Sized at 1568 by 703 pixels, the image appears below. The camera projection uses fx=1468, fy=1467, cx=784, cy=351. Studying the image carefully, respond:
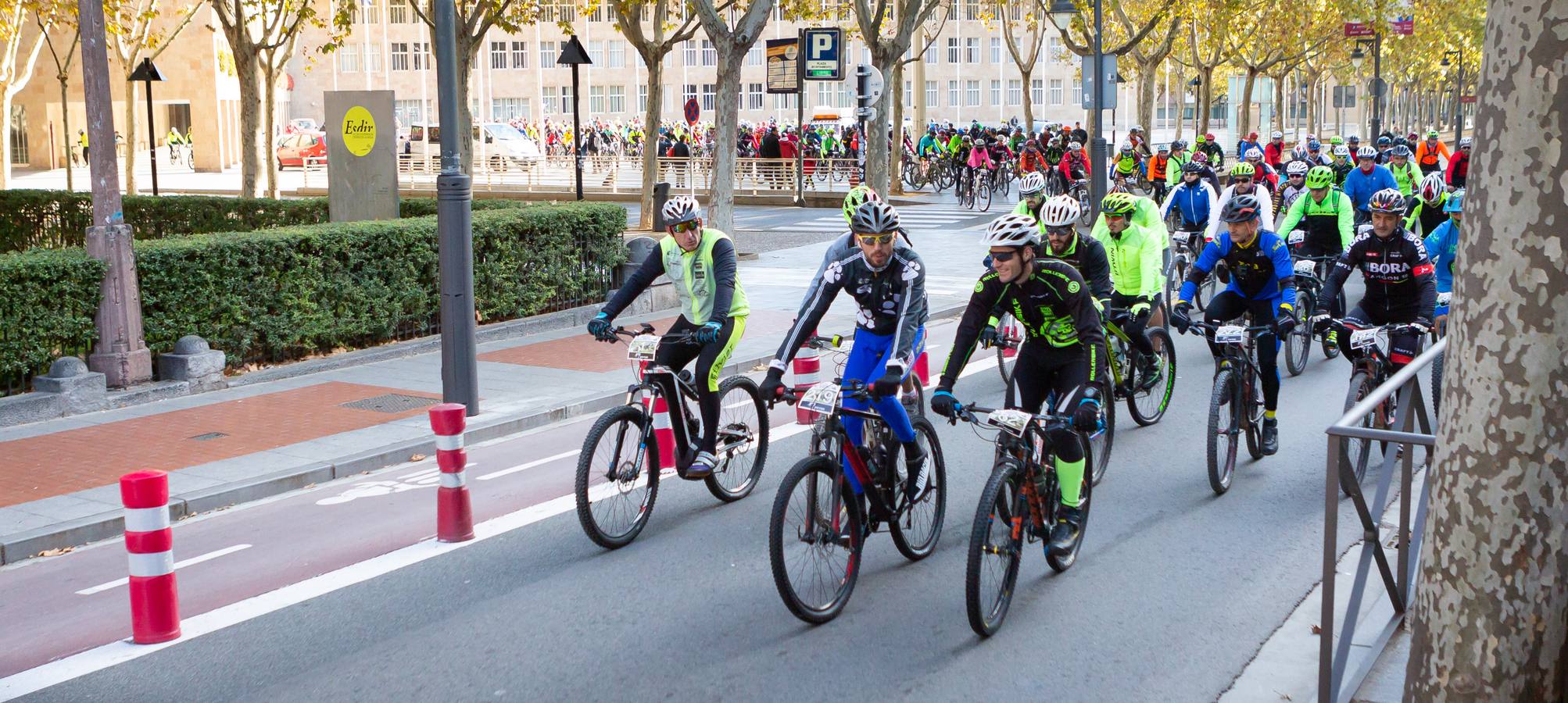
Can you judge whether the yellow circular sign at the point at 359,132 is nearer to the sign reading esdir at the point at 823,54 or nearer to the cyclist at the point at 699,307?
the sign reading esdir at the point at 823,54

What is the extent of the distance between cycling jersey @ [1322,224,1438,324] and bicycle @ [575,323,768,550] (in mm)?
3970

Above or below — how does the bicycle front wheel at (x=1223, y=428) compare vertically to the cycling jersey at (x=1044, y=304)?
below

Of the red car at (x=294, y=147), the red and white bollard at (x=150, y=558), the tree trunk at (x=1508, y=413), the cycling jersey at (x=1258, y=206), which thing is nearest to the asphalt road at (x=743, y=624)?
the red and white bollard at (x=150, y=558)

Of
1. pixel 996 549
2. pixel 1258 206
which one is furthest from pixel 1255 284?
pixel 996 549

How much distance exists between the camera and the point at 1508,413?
3.64 m

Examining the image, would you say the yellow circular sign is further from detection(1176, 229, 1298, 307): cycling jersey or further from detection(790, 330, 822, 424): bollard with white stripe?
detection(1176, 229, 1298, 307): cycling jersey

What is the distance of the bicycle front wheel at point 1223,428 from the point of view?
325 inches

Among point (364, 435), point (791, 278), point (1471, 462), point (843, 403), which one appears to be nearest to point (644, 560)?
point (843, 403)

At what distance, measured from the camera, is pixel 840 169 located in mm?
37125

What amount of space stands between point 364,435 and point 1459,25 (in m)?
69.8

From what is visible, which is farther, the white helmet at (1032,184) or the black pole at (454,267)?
the white helmet at (1032,184)

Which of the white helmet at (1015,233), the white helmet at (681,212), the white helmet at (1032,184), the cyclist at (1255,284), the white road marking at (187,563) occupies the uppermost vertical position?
the white helmet at (1032,184)

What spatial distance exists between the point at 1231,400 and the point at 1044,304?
2336mm

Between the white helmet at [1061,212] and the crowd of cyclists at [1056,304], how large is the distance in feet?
0.10
